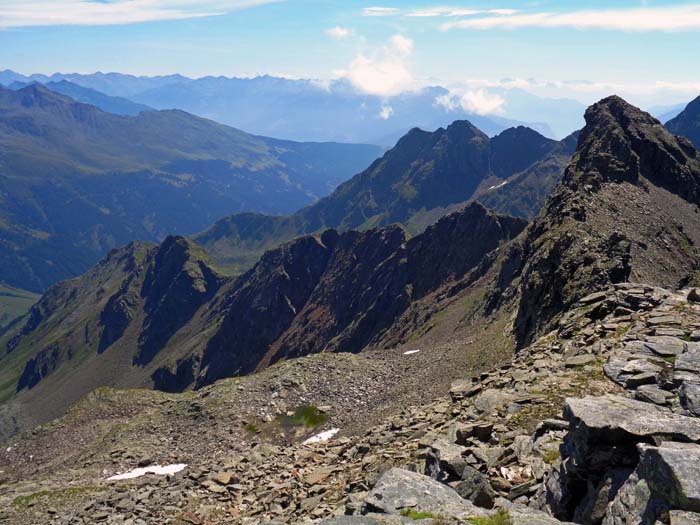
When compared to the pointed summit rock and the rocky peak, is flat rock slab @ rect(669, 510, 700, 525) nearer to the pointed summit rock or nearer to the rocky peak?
the pointed summit rock

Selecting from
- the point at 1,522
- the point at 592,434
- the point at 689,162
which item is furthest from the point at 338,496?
the point at 689,162

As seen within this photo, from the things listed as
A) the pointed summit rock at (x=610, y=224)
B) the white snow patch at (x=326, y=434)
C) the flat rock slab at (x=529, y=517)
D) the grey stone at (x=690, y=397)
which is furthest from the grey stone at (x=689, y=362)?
the white snow patch at (x=326, y=434)

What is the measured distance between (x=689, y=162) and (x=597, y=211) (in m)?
55.6

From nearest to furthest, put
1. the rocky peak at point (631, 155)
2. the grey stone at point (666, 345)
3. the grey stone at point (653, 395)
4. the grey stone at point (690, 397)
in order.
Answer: the grey stone at point (690, 397)
the grey stone at point (653, 395)
the grey stone at point (666, 345)
the rocky peak at point (631, 155)

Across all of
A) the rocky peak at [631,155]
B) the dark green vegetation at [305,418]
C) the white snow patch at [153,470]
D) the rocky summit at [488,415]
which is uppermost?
the rocky peak at [631,155]

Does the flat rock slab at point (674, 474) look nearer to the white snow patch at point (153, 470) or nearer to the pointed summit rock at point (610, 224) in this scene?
the pointed summit rock at point (610, 224)

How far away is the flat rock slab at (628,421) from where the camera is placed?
15.8 m

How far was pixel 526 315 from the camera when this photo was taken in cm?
6612

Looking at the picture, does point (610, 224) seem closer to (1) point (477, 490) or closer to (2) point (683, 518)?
(1) point (477, 490)

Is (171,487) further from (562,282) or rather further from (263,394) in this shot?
(562,282)

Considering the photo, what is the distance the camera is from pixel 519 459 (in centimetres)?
2094

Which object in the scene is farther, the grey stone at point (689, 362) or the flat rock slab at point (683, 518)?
the grey stone at point (689, 362)

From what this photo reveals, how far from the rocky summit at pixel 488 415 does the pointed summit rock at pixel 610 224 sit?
404mm

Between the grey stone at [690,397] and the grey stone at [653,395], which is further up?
the grey stone at [690,397]
